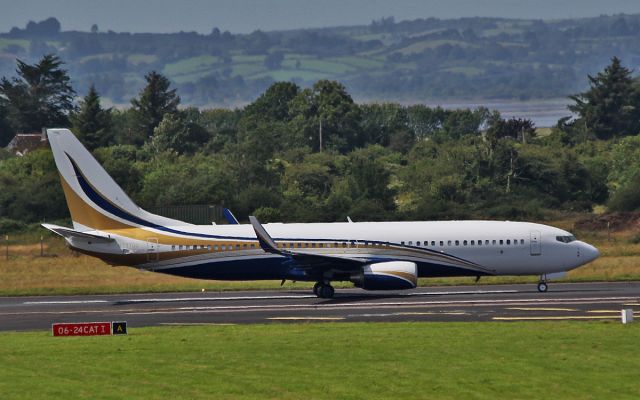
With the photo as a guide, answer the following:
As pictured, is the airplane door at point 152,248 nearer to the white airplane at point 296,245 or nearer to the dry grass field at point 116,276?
the white airplane at point 296,245

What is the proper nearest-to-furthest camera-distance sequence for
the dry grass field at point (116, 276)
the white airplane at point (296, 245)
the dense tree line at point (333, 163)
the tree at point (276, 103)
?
the white airplane at point (296, 245)
the dry grass field at point (116, 276)
the dense tree line at point (333, 163)
the tree at point (276, 103)

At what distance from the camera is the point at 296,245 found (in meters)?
54.2

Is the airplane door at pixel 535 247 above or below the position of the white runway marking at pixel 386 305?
above

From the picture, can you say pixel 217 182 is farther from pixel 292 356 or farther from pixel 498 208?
pixel 292 356

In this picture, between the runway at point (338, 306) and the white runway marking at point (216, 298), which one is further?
the white runway marking at point (216, 298)

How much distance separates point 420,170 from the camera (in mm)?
110625

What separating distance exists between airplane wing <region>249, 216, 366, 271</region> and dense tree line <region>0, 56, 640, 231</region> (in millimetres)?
31423

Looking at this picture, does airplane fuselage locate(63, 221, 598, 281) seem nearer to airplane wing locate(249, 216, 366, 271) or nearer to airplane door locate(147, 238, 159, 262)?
airplane door locate(147, 238, 159, 262)

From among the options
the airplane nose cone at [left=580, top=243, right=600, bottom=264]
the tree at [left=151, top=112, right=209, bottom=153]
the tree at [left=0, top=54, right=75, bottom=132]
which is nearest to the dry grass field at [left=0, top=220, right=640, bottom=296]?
the airplane nose cone at [left=580, top=243, right=600, bottom=264]

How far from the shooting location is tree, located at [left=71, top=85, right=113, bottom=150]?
468 ft

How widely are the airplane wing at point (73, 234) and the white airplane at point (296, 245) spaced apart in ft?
0.14

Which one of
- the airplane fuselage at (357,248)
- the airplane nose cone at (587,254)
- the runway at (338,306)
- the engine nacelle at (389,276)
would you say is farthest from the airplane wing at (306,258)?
the airplane nose cone at (587,254)

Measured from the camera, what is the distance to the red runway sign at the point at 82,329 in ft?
131

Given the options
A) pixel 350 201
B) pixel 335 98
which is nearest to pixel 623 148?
pixel 350 201
